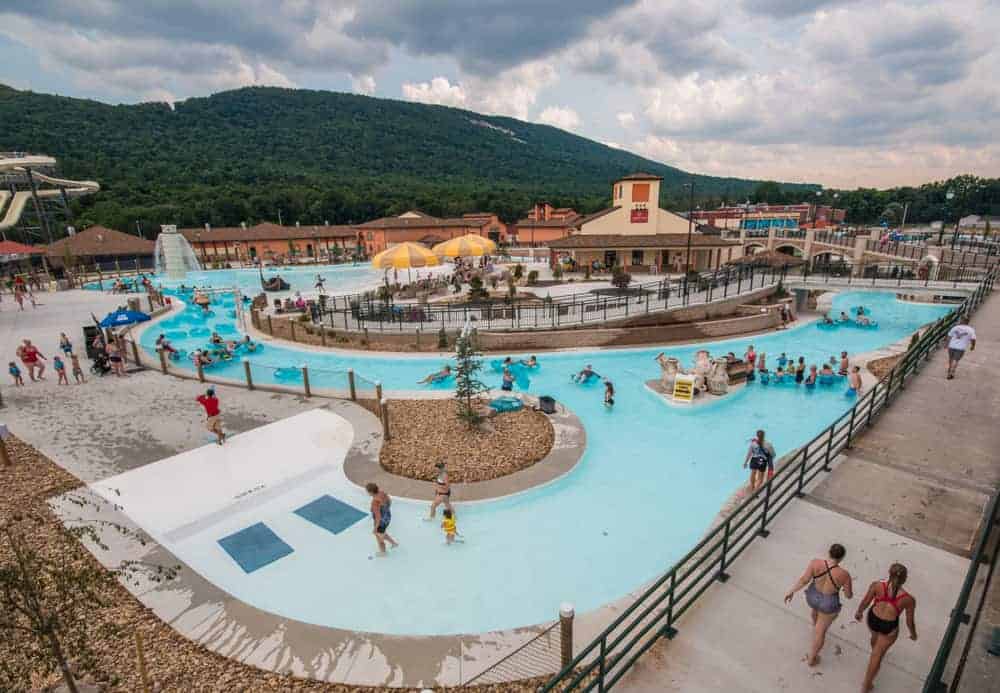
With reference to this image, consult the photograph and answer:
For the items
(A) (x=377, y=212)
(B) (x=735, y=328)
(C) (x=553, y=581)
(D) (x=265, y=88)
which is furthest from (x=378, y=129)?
(C) (x=553, y=581)

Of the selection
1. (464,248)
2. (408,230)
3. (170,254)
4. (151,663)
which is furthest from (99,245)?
(151,663)

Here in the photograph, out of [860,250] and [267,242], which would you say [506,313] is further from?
[267,242]

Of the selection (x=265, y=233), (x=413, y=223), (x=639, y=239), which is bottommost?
(x=639, y=239)

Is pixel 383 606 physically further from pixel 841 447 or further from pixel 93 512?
pixel 841 447

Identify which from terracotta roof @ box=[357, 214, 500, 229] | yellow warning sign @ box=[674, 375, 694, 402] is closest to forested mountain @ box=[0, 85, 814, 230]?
terracotta roof @ box=[357, 214, 500, 229]

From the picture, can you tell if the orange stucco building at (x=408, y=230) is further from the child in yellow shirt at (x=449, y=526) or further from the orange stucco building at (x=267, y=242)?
the child in yellow shirt at (x=449, y=526)

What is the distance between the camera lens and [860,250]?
42.1 meters

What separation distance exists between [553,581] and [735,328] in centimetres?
1880

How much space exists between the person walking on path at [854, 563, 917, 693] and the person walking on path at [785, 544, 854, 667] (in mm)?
245

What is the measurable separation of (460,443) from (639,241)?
32.0m

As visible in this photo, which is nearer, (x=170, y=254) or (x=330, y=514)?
(x=330, y=514)

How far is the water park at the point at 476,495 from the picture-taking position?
5.70m

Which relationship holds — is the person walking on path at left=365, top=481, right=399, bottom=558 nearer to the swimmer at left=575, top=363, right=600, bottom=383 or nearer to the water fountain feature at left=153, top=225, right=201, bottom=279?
the swimmer at left=575, top=363, right=600, bottom=383

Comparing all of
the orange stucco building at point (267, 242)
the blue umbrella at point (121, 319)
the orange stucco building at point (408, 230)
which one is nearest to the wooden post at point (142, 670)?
the blue umbrella at point (121, 319)
